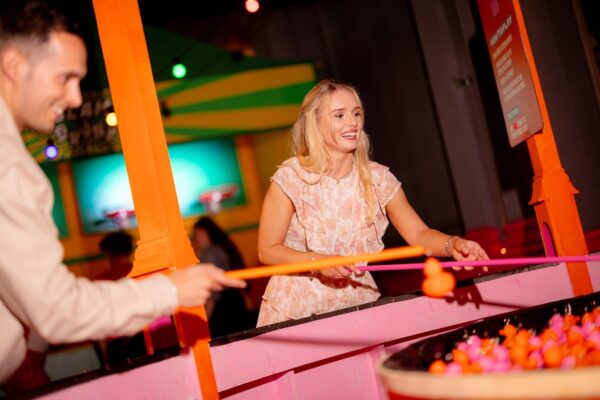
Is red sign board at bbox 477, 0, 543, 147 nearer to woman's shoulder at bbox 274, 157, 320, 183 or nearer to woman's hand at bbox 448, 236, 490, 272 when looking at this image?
woman's hand at bbox 448, 236, 490, 272

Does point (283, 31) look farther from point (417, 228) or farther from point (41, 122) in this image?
point (41, 122)

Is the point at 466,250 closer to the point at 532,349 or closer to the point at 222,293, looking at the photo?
the point at 532,349

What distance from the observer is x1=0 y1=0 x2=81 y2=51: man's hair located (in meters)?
1.41

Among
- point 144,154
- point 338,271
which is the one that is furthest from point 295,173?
point 144,154

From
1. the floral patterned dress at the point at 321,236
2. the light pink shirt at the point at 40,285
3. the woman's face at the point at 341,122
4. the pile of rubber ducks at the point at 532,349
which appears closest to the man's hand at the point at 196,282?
the light pink shirt at the point at 40,285

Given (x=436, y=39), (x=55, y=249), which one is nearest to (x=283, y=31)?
(x=436, y=39)

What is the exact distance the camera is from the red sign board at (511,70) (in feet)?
9.71

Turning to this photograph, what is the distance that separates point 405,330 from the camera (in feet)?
7.98

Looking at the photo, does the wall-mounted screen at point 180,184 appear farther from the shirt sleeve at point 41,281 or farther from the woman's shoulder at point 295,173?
the shirt sleeve at point 41,281

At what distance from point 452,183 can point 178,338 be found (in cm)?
533

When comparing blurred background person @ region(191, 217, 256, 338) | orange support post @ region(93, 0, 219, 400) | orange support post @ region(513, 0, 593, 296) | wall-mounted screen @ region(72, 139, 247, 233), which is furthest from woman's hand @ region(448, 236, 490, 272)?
wall-mounted screen @ region(72, 139, 247, 233)

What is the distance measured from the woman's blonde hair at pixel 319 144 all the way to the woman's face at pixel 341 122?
0.02 m

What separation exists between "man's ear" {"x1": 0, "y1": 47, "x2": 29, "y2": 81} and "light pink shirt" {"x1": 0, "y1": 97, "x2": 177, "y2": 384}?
3.1 inches

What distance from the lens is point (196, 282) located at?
1522 millimetres
